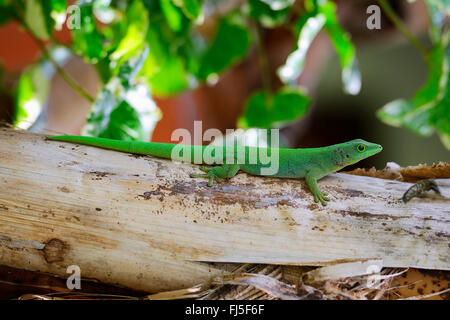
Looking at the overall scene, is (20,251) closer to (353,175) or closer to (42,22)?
(353,175)

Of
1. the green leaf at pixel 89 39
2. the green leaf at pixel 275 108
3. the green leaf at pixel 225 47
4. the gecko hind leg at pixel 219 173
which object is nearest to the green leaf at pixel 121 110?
the green leaf at pixel 89 39

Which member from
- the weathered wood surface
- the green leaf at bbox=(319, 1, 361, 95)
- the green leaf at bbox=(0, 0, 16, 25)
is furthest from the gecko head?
the green leaf at bbox=(0, 0, 16, 25)

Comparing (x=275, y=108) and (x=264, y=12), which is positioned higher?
(x=264, y=12)

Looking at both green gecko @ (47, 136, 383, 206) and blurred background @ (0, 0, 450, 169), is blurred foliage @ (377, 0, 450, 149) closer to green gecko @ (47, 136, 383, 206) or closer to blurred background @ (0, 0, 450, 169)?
blurred background @ (0, 0, 450, 169)

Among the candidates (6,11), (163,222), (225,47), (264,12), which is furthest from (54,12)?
(163,222)

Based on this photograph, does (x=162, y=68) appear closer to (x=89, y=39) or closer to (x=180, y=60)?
(x=180, y=60)

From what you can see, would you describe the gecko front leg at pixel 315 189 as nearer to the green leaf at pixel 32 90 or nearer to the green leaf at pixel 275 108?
the green leaf at pixel 275 108
